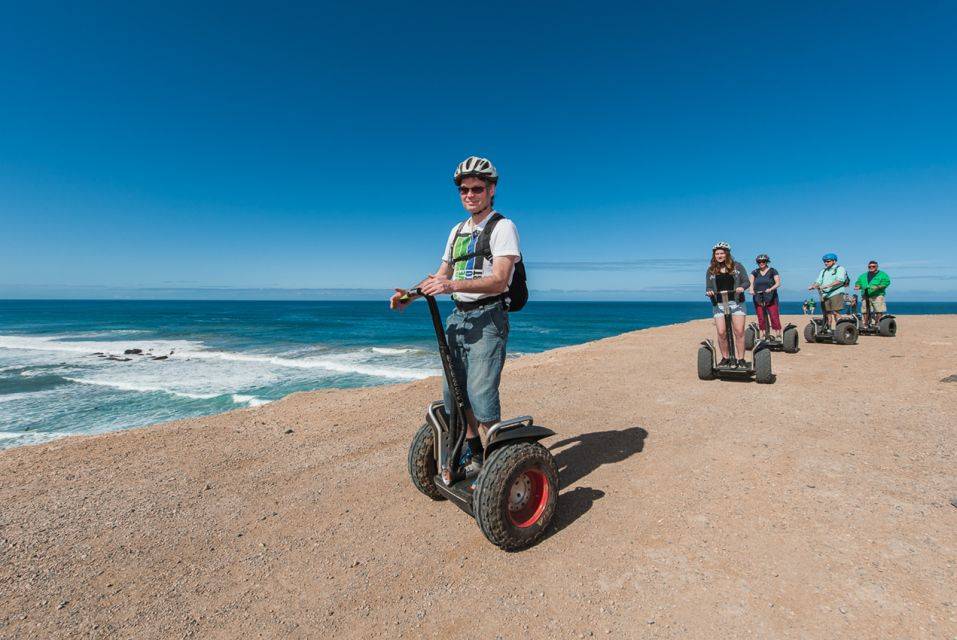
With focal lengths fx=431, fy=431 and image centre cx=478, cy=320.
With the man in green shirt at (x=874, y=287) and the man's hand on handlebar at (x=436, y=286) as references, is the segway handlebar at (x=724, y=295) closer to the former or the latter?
the man's hand on handlebar at (x=436, y=286)

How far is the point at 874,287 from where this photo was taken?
42.5 ft

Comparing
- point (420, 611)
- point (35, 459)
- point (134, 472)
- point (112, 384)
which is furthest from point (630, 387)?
point (112, 384)

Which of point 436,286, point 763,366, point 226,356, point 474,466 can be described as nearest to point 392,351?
point 226,356

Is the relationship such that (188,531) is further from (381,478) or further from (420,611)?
(420,611)

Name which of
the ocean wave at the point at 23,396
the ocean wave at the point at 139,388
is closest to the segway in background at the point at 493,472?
the ocean wave at the point at 139,388

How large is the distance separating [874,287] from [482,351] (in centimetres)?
1551

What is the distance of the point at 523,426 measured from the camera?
3.22m

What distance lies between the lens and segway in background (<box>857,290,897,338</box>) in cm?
1313

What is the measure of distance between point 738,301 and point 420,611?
744cm

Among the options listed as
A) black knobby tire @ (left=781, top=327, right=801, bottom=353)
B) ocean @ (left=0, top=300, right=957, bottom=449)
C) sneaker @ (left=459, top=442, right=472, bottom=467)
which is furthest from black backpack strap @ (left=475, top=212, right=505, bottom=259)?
black knobby tire @ (left=781, top=327, right=801, bottom=353)

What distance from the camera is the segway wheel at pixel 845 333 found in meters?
11.5

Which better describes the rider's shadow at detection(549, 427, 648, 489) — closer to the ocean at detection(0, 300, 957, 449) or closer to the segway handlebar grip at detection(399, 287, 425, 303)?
the segway handlebar grip at detection(399, 287, 425, 303)

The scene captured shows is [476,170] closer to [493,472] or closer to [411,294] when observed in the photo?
[411,294]

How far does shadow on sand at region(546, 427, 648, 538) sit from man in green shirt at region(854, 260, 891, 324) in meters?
12.8
